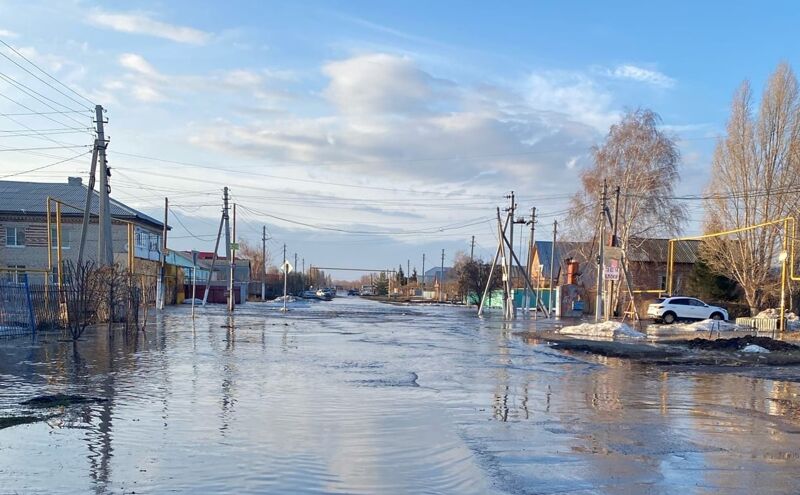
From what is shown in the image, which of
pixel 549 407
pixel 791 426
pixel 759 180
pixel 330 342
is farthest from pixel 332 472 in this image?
pixel 759 180

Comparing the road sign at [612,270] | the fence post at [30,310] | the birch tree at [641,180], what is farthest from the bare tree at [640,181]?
the fence post at [30,310]

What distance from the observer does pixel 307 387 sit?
12078 millimetres

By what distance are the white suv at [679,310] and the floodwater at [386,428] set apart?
24.9m

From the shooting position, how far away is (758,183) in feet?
145

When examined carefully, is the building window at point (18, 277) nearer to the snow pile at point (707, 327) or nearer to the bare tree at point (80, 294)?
the bare tree at point (80, 294)

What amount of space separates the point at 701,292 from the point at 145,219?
43.4 metres

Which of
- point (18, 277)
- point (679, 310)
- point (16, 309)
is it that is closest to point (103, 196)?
point (16, 309)

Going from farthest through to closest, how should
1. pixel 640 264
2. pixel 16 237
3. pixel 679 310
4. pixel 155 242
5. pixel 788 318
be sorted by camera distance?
pixel 155 242, pixel 640 264, pixel 16 237, pixel 679 310, pixel 788 318

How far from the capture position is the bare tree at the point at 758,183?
143ft

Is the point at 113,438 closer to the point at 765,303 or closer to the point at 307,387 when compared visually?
the point at 307,387

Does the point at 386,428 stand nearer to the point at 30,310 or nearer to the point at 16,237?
the point at 30,310

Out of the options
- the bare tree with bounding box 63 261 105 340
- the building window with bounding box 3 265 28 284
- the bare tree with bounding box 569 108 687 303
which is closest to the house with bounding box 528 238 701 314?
the bare tree with bounding box 569 108 687 303

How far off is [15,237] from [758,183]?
49931mm

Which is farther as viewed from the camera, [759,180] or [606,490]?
[759,180]
